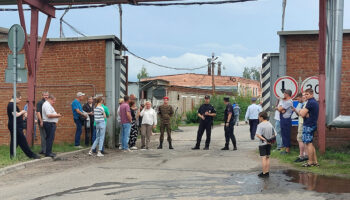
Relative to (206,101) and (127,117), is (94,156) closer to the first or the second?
(127,117)

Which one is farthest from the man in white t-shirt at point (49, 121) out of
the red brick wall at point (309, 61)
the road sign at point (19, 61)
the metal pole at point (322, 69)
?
the red brick wall at point (309, 61)

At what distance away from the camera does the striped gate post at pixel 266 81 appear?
44.9 ft

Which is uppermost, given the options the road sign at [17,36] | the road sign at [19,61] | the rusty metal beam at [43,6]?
the rusty metal beam at [43,6]

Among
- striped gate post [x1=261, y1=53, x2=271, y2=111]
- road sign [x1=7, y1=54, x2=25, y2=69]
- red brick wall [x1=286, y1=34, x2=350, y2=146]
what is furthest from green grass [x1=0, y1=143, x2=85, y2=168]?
red brick wall [x1=286, y1=34, x2=350, y2=146]

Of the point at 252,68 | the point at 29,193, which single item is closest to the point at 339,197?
the point at 29,193

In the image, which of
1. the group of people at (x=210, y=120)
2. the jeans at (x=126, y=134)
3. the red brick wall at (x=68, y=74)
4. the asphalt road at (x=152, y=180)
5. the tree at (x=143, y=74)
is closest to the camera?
the asphalt road at (x=152, y=180)

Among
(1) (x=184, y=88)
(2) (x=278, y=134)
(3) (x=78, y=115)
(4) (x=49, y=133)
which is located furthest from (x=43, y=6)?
(1) (x=184, y=88)

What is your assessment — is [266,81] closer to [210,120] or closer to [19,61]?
[210,120]

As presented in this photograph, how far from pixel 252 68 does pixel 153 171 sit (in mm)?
119168

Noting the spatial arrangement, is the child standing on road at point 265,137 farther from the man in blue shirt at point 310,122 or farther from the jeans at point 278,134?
the jeans at point 278,134

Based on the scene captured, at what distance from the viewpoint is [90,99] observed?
46.2 ft

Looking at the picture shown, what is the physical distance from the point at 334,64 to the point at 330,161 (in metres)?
2.36

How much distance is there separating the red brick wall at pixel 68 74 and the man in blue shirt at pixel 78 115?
31.4 inches

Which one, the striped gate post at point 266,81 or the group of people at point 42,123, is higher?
the striped gate post at point 266,81
